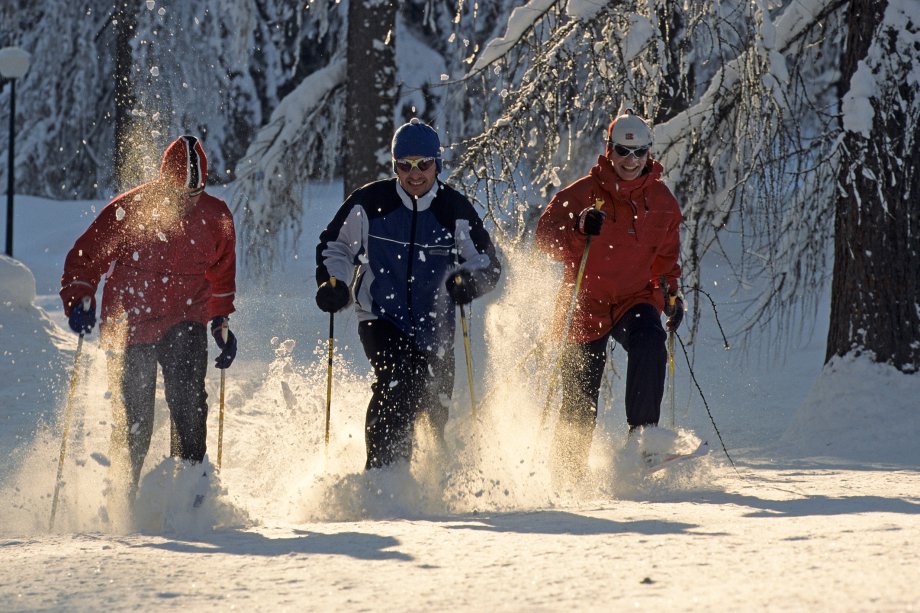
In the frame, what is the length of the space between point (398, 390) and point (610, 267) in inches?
49.0

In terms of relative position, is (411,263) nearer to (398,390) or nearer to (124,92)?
(398,390)

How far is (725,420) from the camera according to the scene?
10.0 meters

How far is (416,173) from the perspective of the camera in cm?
566

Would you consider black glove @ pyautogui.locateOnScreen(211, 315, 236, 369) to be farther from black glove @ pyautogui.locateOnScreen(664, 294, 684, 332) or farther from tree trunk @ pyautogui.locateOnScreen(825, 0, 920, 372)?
tree trunk @ pyautogui.locateOnScreen(825, 0, 920, 372)

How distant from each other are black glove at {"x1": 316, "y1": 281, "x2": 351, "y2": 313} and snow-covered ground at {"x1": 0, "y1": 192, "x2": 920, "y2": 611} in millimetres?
759

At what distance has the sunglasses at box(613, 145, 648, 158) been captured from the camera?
5.88m

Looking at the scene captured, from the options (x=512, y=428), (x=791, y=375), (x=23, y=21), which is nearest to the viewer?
(x=512, y=428)

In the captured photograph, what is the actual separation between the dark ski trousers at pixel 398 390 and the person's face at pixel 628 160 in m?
1.18

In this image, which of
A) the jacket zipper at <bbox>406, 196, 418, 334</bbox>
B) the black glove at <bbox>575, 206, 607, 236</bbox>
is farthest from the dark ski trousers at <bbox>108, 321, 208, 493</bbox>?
the black glove at <bbox>575, 206, 607, 236</bbox>

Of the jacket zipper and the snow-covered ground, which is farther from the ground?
the jacket zipper

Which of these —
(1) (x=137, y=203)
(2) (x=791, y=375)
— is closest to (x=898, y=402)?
(2) (x=791, y=375)

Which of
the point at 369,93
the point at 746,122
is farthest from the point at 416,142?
the point at 369,93

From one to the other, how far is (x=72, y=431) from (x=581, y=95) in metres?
4.10

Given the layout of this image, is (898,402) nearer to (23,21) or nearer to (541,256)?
(541,256)
